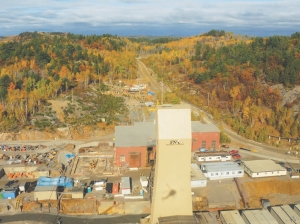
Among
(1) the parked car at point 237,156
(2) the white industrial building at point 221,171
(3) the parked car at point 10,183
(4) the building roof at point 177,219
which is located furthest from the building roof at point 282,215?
(3) the parked car at point 10,183

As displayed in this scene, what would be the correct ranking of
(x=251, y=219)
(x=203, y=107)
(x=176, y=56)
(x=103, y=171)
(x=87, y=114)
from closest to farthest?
(x=251, y=219) → (x=103, y=171) → (x=87, y=114) → (x=203, y=107) → (x=176, y=56)

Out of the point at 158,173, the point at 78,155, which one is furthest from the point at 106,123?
the point at 158,173

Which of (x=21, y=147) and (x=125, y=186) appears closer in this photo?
(x=125, y=186)

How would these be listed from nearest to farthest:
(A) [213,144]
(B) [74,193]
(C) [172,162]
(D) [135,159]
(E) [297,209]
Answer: (C) [172,162] < (E) [297,209] < (B) [74,193] < (D) [135,159] < (A) [213,144]

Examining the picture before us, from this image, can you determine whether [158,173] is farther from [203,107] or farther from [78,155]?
[203,107]

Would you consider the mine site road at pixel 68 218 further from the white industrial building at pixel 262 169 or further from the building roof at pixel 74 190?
the white industrial building at pixel 262 169

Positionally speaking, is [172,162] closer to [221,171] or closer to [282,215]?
[282,215]

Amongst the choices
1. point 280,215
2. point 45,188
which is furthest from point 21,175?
point 280,215
